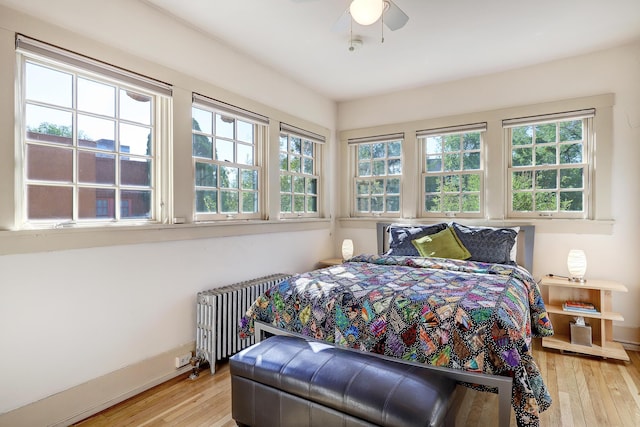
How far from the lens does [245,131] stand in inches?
132

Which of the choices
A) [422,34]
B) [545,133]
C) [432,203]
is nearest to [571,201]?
[545,133]

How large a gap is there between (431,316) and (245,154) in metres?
2.33

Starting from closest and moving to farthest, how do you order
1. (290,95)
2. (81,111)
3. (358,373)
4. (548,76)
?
1. (358,373)
2. (81,111)
3. (548,76)
4. (290,95)

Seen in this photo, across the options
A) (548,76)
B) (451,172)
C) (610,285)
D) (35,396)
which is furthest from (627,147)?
(35,396)

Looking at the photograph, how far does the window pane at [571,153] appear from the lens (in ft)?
11.0

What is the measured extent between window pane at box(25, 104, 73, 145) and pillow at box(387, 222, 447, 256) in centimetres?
290

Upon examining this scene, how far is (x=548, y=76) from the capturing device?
11.1 feet

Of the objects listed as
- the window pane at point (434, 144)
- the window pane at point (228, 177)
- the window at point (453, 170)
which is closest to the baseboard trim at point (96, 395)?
the window pane at point (228, 177)

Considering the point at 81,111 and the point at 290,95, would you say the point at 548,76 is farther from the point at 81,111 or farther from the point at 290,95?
the point at 81,111

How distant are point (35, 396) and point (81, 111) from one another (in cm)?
168

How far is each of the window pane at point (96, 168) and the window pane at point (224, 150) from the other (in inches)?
35.0

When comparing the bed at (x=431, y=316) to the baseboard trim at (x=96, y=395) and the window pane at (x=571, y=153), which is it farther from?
the window pane at (x=571, y=153)

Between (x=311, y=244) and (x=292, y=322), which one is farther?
(x=311, y=244)

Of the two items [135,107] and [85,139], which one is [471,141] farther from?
[85,139]
